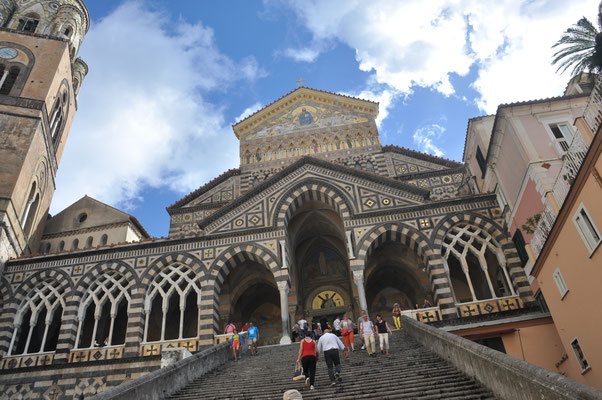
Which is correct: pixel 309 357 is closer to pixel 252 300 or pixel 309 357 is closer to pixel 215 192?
pixel 252 300

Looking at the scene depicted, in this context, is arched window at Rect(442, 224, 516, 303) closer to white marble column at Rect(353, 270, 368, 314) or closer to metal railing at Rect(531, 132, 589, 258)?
metal railing at Rect(531, 132, 589, 258)

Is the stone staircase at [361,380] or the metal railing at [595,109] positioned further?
the metal railing at [595,109]

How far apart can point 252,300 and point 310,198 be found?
677cm

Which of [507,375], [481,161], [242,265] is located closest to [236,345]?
[242,265]

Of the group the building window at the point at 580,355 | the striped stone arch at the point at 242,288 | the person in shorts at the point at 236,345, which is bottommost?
the building window at the point at 580,355

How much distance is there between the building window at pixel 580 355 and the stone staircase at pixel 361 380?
199 inches

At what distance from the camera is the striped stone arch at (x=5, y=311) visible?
19798 millimetres

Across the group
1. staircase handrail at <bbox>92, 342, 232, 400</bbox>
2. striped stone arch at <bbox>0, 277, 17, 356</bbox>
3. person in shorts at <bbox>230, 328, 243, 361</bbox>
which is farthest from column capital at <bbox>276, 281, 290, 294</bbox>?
striped stone arch at <bbox>0, 277, 17, 356</bbox>

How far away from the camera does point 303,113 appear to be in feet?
102

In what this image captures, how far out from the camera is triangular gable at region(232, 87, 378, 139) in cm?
3052

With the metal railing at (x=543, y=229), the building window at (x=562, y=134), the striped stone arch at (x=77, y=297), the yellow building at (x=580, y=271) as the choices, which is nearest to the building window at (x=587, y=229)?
the yellow building at (x=580, y=271)

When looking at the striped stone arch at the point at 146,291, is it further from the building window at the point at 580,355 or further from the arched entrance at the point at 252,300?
the building window at the point at 580,355

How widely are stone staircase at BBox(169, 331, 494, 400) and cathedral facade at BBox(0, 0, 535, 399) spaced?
6.12 metres

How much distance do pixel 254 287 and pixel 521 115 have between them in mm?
15606
